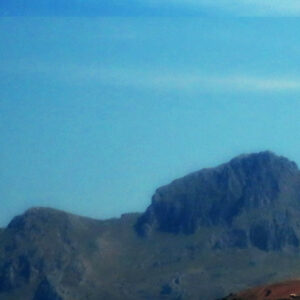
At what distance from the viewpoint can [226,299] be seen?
122 m

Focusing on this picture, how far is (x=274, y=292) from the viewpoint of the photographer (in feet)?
384

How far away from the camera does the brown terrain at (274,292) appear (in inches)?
4537

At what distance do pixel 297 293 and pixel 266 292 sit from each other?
3651mm

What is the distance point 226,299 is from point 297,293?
974 cm

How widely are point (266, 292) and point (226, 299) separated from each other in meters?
6.19

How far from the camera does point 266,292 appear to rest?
118 m

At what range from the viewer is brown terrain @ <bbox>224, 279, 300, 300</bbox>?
115 m

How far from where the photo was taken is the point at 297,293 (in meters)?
116
